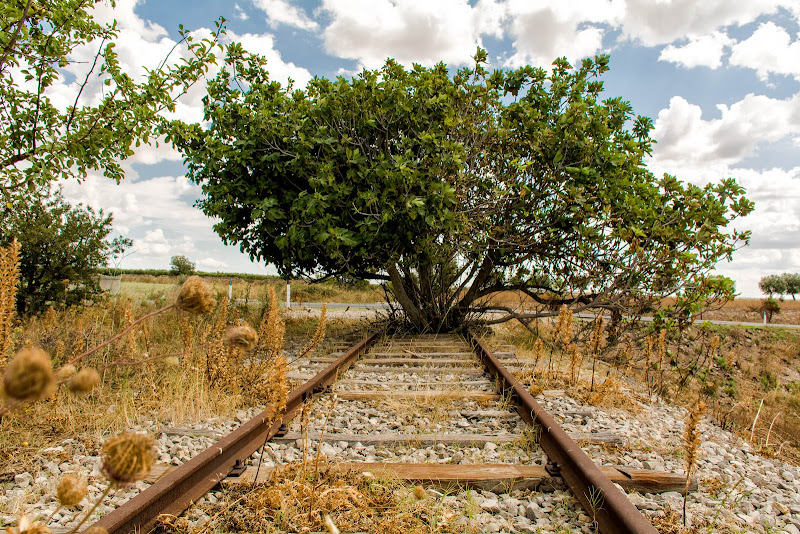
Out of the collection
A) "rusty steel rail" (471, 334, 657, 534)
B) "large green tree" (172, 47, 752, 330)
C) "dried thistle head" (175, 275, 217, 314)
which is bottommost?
"rusty steel rail" (471, 334, 657, 534)

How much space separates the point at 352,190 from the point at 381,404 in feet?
13.7

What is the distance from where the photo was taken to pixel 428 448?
3.41 m

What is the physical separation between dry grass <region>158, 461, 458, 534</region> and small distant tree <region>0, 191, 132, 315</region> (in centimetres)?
820

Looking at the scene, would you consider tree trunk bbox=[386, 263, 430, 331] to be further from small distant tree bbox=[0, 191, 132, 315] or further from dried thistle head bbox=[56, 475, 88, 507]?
dried thistle head bbox=[56, 475, 88, 507]

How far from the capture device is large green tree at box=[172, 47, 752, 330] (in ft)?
25.0

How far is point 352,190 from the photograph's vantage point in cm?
784

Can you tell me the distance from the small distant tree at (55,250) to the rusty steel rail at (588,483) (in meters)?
9.02

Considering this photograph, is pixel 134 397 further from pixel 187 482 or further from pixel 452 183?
pixel 452 183

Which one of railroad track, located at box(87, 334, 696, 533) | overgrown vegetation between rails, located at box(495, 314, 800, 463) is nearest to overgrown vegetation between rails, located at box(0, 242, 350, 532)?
railroad track, located at box(87, 334, 696, 533)

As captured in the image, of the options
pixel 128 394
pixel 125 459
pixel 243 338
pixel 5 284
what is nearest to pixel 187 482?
pixel 5 284

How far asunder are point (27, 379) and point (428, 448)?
9.91ft

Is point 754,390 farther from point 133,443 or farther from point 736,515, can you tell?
point 133,443

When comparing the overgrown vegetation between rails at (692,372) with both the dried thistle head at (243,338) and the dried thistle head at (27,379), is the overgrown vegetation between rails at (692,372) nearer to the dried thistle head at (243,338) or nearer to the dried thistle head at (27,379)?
the dried thistle head at (243,338)

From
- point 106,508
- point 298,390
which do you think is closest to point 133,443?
point 106,508
